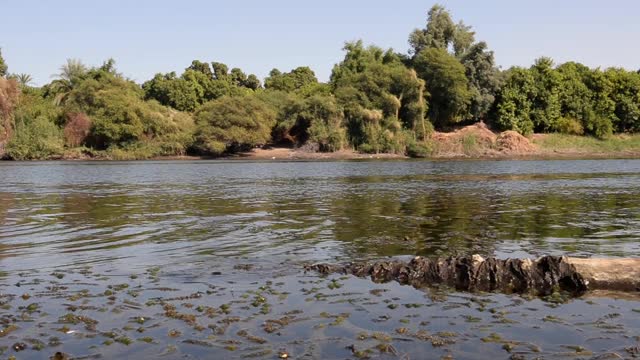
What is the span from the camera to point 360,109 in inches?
4067

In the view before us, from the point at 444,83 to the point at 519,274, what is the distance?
96545 millimetres

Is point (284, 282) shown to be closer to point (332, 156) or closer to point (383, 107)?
point (332, 156)

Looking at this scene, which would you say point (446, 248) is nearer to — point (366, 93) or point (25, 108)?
point (366, 93)

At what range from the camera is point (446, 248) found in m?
18.1

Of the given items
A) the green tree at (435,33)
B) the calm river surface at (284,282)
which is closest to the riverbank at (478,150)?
the green tree at (435,33)

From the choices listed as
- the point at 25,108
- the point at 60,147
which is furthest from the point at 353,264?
the point at 25,108

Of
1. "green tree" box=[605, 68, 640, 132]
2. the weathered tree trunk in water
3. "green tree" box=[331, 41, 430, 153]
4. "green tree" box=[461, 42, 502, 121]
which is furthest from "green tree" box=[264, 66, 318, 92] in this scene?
the weathered tree trunk in water

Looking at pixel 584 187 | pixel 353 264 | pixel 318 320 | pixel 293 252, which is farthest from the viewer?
pixel 584 187

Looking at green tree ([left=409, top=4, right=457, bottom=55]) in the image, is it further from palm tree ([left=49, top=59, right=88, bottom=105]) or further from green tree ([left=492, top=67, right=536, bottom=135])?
palm tree ([left=49, top=59, right=88, bottom=105])

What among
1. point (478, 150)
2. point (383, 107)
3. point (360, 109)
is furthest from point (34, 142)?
point (478, 150)

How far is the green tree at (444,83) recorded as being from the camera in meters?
106

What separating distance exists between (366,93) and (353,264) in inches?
3751

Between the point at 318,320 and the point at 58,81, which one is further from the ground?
the point at 58,81

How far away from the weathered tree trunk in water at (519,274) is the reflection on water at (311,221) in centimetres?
347
